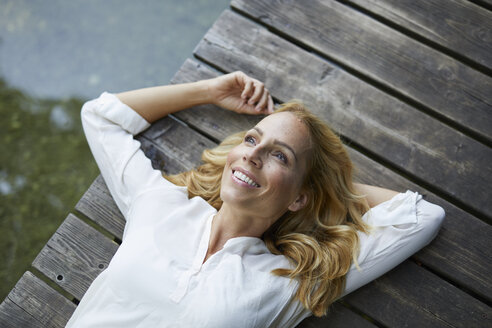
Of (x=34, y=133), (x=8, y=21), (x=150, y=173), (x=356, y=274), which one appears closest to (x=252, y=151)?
(x=150, y=173)

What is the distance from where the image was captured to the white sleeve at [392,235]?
1956 mm

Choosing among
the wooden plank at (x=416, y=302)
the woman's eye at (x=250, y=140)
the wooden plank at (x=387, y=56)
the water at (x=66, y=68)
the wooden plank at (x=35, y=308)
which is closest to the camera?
the woman's eye at (x=250, y=140)

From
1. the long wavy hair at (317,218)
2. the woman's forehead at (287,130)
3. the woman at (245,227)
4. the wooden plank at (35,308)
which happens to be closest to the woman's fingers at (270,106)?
the woman at (245,227)

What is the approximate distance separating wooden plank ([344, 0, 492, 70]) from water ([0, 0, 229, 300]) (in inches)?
A: 76.1

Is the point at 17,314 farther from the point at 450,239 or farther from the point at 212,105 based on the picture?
the point at 450,239

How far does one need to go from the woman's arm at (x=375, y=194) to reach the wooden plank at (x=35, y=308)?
1.68 m

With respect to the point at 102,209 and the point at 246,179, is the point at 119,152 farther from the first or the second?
the point at 246,179

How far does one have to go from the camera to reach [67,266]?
227 centimetres

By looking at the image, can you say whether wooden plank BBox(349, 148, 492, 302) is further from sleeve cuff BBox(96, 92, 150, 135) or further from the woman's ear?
sleeve cuff BBox(96, 92, 150, 135)

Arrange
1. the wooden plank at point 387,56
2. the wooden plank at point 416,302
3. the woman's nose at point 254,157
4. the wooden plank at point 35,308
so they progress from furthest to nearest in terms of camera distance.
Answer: the wooden plank at point 387,56
the wooden plank at point 35,308
the wooden plank at point 416,302
the woman's nose at point 254,157

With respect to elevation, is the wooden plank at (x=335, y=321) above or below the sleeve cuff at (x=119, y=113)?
below

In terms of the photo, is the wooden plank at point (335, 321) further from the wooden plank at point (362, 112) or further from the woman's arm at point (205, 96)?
the woman's arm at point (205, 96)

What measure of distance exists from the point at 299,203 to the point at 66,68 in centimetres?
285

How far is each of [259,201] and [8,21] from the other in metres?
3.51
